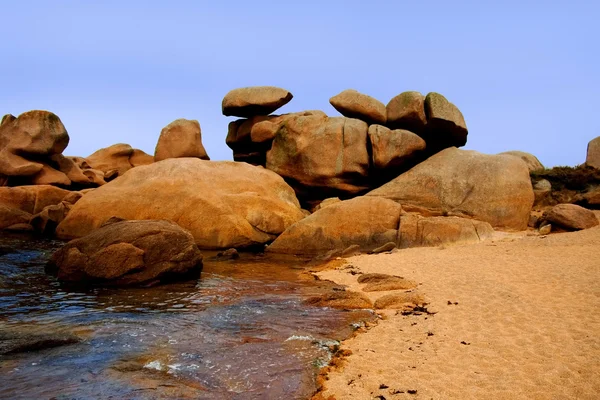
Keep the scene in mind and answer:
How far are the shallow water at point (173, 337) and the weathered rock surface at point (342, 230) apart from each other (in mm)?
4975

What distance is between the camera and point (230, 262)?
15914 millimetres

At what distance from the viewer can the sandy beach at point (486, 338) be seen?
5.93 meters

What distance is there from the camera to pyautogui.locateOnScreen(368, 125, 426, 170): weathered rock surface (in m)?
24.2

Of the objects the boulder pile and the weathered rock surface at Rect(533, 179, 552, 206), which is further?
the weathered rock surface at Rect(533, 179, 552, 206)

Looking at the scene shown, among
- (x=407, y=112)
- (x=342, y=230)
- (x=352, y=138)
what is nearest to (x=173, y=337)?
(x=342, y=230)

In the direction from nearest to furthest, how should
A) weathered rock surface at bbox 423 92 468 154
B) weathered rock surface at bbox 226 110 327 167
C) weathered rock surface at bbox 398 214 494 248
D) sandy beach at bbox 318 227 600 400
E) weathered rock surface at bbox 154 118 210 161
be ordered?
sandy beach at bbox 318 227 600 400 → weathered rock surface at bbox 398 214 494 248 → weathered rock surface at bbox 423 92 468 154 → weathered rock surface at bbox 226 110 327 167 → weathered rock surface at bbox 154 118 210 161

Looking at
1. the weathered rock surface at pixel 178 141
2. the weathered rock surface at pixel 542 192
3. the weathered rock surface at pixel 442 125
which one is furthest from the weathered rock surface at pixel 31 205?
the weathered rock surface at pixel 542 192

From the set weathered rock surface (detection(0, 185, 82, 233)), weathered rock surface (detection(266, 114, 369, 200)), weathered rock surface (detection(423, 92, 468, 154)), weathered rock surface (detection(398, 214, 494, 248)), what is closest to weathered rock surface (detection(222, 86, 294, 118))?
weathered rock surface (detection(266, 114, 369, 200))

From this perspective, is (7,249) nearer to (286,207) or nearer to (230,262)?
(230,262)

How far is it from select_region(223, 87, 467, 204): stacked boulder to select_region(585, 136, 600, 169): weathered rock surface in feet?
27.4

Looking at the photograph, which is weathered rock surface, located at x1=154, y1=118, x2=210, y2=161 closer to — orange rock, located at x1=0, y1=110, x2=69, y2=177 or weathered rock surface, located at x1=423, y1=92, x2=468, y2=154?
orange rock, located at x1=0, y1=110, x2=69, y2=177

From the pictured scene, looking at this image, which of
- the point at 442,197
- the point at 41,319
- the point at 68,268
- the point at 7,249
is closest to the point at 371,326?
the point at 41,319

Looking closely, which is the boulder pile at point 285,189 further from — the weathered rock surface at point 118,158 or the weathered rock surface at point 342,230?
the weathered rock surface at point 118,158

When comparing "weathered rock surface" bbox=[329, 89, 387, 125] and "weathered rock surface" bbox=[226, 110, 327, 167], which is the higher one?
"weathered rock surface" bbox=[329, 89, 387, 125]
